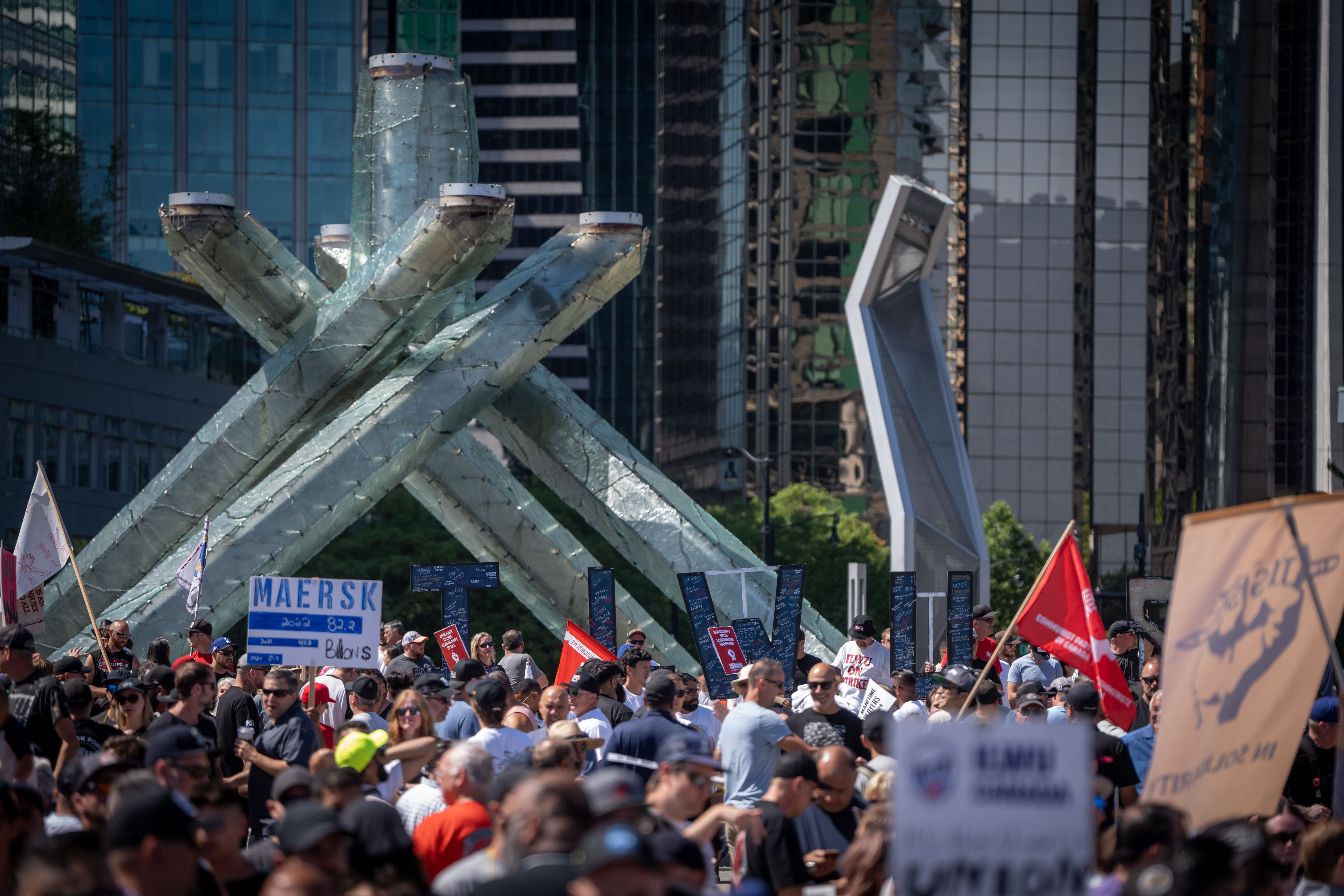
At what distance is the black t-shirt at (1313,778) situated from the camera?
430 inches

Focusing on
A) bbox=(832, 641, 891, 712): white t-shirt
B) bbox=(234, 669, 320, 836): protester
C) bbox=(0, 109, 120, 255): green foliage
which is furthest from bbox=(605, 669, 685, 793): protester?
bbox=(0, 109, 120, 255): green foliage

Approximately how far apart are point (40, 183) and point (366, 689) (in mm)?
68008

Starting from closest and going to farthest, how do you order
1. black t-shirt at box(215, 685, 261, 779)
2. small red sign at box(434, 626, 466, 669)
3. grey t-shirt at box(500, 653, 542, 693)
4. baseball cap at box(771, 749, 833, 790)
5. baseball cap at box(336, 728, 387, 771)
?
baseball cap at box(771, 749, 833, 790)
baseball cap at box(336, 728, 387, 771)
black t-shirt at box(215, 685, 261, 779)
grey t-shirt at box(500, 653, 542, 693)
small red sign at box(434, 626, 466, 669)

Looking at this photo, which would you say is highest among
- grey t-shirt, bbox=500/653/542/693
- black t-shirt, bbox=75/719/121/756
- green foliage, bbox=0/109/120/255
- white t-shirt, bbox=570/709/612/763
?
green foliage, bbox=0/109/120/255

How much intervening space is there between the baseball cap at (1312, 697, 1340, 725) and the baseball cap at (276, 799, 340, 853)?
675 cm

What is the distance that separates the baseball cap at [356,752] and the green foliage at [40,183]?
217 feet

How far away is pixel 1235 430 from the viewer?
109m

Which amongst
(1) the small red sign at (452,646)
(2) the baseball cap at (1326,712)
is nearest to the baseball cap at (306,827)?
Answer: (2) the baseball cap at (1326,712)

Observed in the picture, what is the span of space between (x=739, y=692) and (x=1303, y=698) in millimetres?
4560

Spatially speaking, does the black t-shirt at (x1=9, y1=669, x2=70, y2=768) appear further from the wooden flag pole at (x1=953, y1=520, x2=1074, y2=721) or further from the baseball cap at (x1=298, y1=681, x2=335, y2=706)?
the wooden flag pole at (x1=953, y1=520, x2=1074, y2=721)

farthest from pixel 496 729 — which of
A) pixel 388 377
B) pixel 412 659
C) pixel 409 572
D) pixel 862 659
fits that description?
pixel 409 572

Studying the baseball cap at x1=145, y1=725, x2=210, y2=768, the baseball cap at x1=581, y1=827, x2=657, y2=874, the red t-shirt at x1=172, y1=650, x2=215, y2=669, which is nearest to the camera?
the baseball cap at x1=581, y1=827, x2=657, y2=874

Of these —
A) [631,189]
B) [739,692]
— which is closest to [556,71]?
[631,189]

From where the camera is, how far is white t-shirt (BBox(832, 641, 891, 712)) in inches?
680
